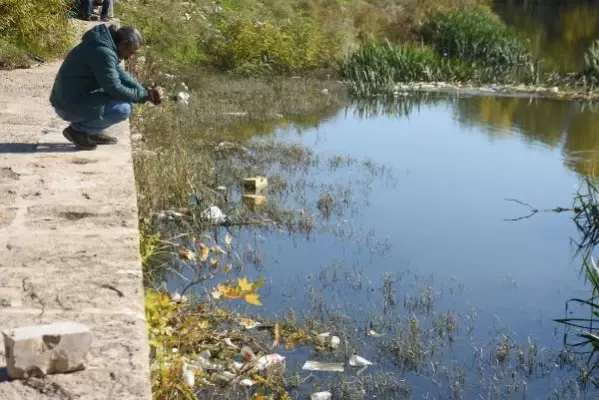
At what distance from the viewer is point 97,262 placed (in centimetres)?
498

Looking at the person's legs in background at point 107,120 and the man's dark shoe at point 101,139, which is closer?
the person's legs in background at point 107,120

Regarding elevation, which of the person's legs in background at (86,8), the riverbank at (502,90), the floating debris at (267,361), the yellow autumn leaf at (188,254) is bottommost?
the floating debris at (267,361)

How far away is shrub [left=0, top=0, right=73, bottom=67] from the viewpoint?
44.9 ft

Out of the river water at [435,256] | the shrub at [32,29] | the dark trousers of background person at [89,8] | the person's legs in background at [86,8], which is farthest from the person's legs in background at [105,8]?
the river water at [435,256]

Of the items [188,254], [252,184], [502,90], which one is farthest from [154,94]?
[502,90]

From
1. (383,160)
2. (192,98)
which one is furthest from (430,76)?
(383,160)

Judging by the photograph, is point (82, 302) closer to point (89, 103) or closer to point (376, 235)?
point (89, 103)

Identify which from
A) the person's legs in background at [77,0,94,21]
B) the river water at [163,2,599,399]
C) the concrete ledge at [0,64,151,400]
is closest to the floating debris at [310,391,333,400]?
the river water at [163,2,599,399]

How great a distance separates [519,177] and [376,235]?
12.8 feet

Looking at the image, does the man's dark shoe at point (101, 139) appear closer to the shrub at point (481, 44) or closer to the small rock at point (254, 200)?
the small rock at point (254, 200)

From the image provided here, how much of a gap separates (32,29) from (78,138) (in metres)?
6.70

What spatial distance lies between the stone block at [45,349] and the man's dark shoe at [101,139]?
4250 mm

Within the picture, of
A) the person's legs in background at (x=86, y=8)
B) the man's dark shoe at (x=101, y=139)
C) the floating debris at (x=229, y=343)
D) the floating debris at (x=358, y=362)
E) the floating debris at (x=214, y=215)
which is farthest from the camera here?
the person's legs in background at (x=86, y=8)

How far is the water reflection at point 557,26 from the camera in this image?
26297mm
